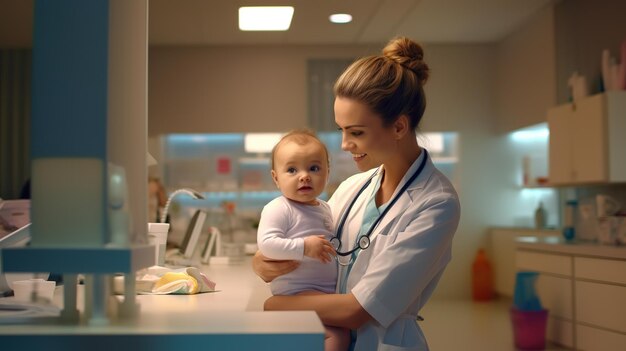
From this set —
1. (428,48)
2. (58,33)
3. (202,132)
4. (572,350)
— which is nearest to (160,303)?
(58,33)

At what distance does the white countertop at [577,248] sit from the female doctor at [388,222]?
2.92m

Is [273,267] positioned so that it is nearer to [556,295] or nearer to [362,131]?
[362,131]

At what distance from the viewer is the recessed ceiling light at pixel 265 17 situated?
569 centimetres

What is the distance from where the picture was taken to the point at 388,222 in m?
1.85

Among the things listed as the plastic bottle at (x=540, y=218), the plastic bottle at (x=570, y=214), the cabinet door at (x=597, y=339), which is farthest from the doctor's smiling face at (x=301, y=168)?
the plastic bottle at (x=540, y=218)

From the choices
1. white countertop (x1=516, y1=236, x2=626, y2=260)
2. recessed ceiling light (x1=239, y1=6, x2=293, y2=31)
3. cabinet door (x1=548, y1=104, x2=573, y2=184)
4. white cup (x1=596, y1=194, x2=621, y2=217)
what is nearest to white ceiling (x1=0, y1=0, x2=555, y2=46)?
recessed ceiling light (x1=239, y1=6, x2=293, y2=31)

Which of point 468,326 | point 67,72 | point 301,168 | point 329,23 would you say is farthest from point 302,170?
point 329,23

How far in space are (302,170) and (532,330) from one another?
3.55m

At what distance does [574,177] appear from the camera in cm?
537

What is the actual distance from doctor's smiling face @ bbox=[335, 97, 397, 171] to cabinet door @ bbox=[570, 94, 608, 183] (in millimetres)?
3580

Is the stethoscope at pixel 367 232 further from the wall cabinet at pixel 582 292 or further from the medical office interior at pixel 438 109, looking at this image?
the medical office interior at pixel 438 109

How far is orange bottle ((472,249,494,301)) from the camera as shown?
7543mm

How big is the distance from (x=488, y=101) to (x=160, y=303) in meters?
6.54

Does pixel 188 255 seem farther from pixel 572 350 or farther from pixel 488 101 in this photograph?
pixel 488 101
